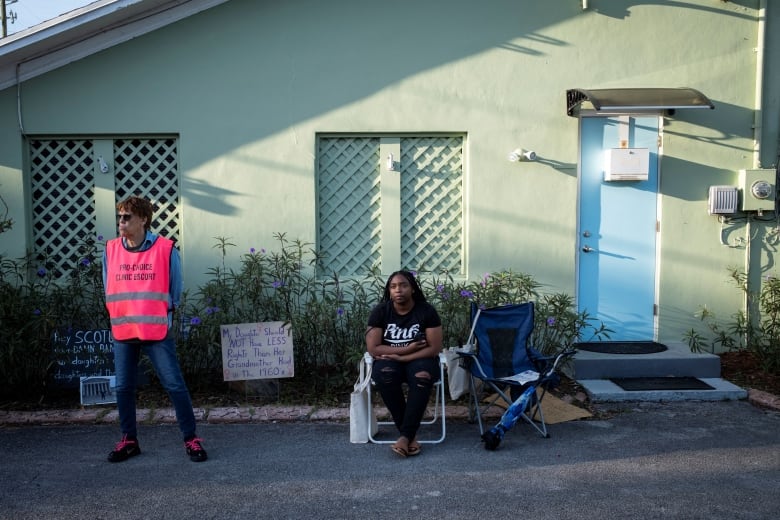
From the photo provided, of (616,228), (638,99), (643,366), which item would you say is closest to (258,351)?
(643,366)

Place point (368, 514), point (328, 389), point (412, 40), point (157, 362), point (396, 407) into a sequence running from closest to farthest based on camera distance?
point (368, 514), point (157, 362), point (396, 407), point (328, 389), point (412, 40)

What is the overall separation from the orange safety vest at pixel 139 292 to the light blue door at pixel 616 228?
4.05 m

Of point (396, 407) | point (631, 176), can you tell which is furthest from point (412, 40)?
point (396, 407)

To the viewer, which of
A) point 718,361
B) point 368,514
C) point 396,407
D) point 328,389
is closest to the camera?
point 368,514

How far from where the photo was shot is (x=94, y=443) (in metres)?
4.58

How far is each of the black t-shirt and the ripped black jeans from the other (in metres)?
0.17

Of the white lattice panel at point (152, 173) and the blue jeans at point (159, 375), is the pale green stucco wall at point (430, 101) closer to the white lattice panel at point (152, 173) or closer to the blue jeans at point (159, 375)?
the white lattice panel at point (152, 173)

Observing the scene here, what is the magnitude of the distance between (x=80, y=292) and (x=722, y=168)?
613 centimetres

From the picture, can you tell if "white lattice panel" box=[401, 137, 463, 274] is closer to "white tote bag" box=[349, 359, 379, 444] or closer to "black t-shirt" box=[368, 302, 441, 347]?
"black t-shirt" box=[368, 302, 441, 347]

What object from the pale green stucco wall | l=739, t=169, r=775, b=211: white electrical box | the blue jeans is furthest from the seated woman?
l=739, t=169, r=775, b=211: white electrical box

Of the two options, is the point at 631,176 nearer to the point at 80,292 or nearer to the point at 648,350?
the point at 648,350

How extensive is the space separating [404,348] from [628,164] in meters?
3.20

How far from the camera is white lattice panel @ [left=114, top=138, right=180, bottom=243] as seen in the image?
20.8 feet

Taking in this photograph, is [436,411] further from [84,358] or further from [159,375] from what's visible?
[84,358]
